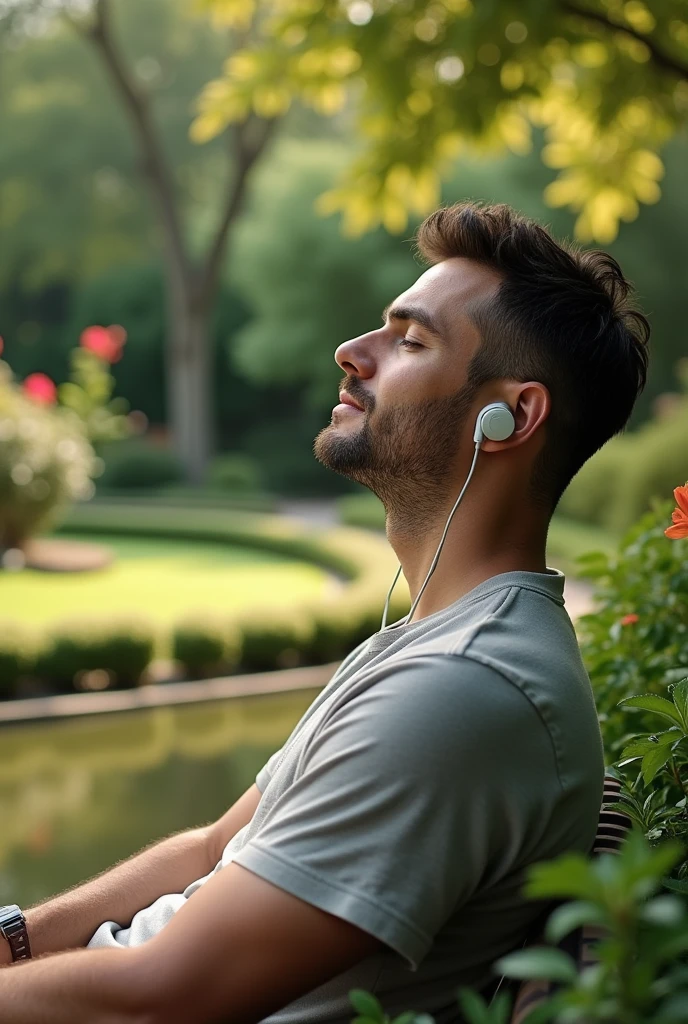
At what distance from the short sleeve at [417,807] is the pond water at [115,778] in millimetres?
3477

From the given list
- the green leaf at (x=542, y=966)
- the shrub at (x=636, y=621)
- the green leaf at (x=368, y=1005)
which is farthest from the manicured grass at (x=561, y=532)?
the green leaf at (x=542, y=966)

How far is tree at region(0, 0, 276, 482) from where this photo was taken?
63.5ft

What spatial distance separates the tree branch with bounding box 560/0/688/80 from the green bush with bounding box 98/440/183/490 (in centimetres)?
1930

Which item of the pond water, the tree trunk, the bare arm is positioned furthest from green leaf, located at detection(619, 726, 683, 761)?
the tree trunk

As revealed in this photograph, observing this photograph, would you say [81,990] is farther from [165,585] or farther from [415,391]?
[165,585]

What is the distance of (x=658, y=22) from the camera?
4.28 meters

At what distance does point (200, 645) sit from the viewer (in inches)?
295

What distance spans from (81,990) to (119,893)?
2.02ft

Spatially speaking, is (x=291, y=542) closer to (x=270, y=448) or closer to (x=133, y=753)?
(x=133, y=753)

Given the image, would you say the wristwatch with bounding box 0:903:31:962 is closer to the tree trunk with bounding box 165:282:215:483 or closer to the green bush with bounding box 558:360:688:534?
the green bush with bounding box 558:360:688:534

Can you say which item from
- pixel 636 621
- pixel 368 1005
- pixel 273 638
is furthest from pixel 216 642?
pixel 368 1005

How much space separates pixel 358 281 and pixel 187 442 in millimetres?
5154

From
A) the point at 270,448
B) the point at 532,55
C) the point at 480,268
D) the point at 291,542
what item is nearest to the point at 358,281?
the point at 270,448

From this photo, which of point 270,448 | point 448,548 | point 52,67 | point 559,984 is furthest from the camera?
point 52,67
